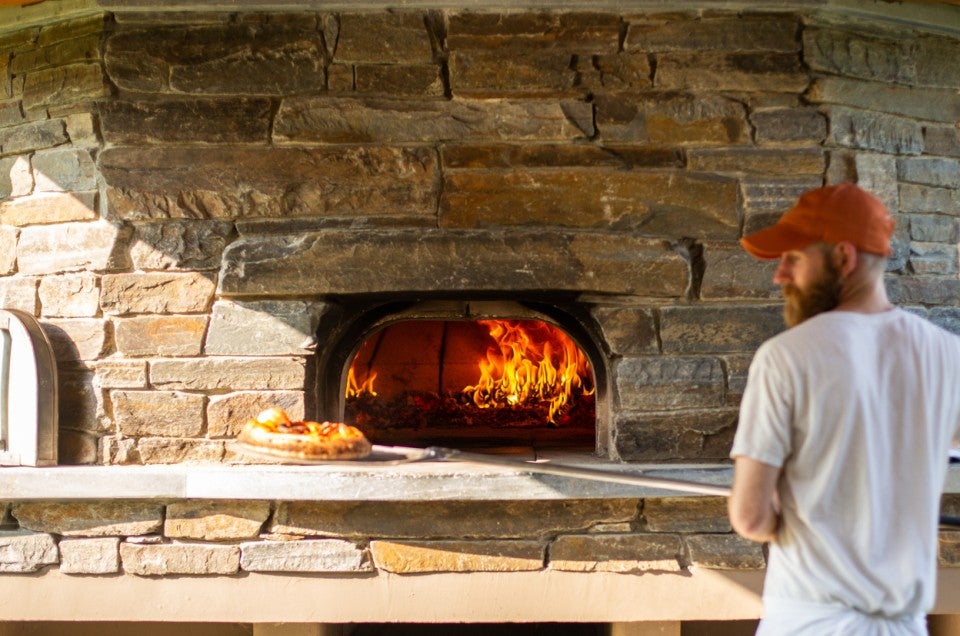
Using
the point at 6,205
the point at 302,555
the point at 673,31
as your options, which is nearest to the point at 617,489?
the point at 302,555

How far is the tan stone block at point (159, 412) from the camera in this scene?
321 centimetres

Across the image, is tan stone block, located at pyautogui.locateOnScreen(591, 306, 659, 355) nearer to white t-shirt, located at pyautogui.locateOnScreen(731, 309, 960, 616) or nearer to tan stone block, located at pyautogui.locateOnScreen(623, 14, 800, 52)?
tan stone block, located at pyautogui.locateOnScreen(623, 14, 800, 52)

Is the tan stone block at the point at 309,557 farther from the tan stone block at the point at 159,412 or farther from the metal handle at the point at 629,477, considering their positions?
the metal handle at the point at 629,477

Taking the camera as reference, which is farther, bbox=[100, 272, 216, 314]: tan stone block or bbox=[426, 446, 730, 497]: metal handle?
bbox=[100, 272, 216, 314]: tan stone block

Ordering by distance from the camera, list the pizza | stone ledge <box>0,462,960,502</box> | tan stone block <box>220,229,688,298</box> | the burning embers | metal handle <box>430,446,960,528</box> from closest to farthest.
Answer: metal handle <box>430,446,960,528</box>
the pizza
stone ledge <box>0,462,960,502</box>
tan stone block <box>220,229,688,298</box>
the burning embers

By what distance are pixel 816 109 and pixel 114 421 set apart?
2681 mm

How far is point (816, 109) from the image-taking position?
323cm

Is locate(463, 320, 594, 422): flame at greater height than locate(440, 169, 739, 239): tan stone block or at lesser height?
lesser

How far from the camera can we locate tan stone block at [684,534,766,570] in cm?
314

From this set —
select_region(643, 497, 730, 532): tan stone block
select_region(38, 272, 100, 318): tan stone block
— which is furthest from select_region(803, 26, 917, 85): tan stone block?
select_region(38, 272, 100, 318): tan stone block

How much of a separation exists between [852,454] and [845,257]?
37cm

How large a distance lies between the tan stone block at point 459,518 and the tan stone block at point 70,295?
3.21ft

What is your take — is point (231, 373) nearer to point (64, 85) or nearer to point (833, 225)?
point (64, 85)

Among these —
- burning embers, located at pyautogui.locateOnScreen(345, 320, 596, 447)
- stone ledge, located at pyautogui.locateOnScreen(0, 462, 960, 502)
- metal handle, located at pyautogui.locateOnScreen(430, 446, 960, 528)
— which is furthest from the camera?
burning embers, located at pyautogui.locateOnScreen(345, 320, 596, 447)
